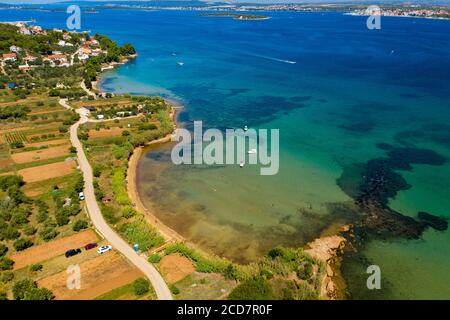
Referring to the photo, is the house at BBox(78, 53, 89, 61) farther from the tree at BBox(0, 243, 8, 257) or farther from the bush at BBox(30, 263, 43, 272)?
the bush at BBox(30, 263, 43, 272)

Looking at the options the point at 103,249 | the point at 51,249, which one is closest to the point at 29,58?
the point at 51,249

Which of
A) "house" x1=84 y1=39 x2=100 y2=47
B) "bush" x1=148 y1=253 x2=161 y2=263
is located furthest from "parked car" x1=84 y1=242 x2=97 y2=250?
"house" x1=84 y1=39 x2=100 y2=47

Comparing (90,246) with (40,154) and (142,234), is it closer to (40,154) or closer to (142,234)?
(142,234)

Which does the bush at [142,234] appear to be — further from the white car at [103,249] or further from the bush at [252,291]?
the bush at [252,291]

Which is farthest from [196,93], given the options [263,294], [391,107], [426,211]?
[263,294]

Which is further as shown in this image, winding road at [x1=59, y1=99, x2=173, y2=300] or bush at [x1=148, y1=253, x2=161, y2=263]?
bush at [x1=148, y1=253, x2=161, y2=263]
